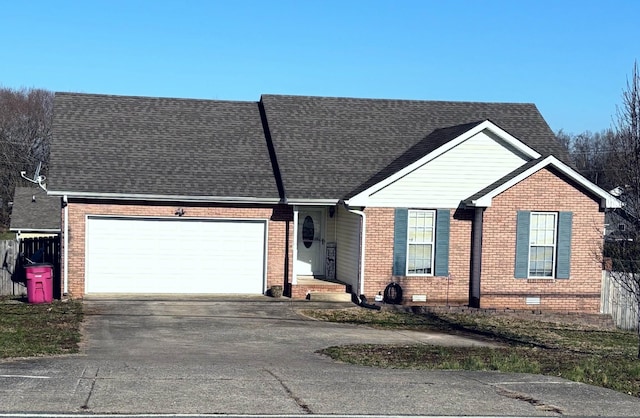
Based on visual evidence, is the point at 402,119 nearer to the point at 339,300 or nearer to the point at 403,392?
the point at 339,300

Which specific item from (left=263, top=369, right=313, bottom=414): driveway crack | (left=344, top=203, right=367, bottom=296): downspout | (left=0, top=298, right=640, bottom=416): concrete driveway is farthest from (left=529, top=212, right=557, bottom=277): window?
(left=263, top=369, right=313, bottom=414): driveway crack

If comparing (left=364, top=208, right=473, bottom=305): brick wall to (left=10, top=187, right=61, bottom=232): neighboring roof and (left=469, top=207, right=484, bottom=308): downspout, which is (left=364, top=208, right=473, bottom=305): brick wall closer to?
(left=469, top=207, right=484, bottom=308): downspout

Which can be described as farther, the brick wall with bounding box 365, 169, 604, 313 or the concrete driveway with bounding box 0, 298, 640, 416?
the brick wall with bounding box 365, 169, 604, 313

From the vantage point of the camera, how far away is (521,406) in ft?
32.6

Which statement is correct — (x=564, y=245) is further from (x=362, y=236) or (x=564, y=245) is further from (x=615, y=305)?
(x=362, y=236)

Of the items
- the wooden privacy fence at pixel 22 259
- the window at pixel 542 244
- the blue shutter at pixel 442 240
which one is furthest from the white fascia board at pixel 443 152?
the wooden privacy fence at pixel 22 259

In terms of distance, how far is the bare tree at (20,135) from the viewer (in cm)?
6288

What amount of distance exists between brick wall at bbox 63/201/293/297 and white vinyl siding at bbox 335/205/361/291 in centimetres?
159

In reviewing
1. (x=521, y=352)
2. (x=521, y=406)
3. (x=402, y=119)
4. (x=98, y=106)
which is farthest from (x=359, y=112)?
(x=521, y=406)

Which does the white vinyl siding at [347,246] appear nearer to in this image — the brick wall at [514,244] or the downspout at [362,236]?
the downspout at [362,236]

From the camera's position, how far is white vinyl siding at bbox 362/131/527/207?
884 inches

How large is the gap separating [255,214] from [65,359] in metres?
10.8

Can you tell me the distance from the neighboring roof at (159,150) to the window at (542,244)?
7133mm

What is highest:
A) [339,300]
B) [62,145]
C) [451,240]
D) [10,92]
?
[10,92]
